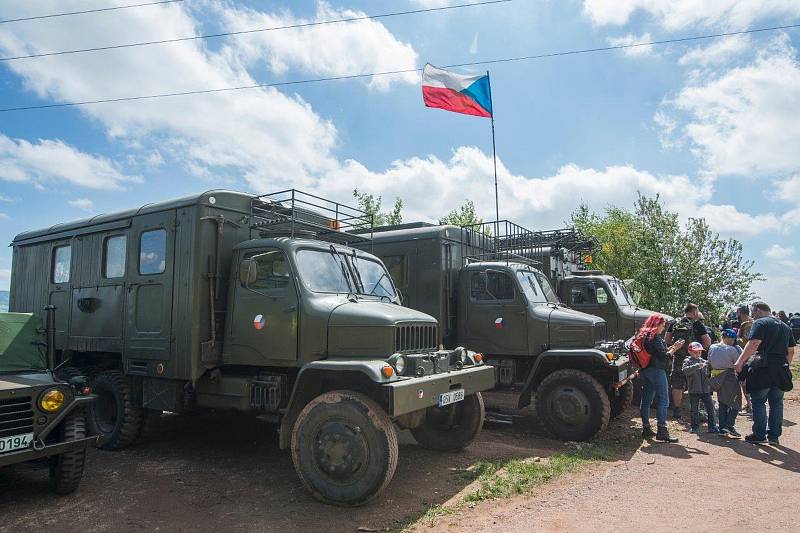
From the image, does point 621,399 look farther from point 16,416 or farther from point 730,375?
point 16,416

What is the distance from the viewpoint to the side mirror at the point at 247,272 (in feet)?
20.3

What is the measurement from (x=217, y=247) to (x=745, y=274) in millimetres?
17803

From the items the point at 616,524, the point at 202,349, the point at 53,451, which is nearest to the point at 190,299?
the point at 202,349

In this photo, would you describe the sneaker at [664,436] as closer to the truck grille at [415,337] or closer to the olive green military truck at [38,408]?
the truck grille at [415,337]

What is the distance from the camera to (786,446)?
7.39 metres

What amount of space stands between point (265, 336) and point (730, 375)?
6.55 m

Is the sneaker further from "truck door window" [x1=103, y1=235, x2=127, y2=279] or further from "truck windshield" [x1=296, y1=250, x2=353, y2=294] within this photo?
"truck door window" [x1=103, y1=235, x2=127, y2=279]

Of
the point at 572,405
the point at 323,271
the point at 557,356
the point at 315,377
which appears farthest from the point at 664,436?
the point at 323,271

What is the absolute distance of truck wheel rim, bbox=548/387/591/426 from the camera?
25.2 feet

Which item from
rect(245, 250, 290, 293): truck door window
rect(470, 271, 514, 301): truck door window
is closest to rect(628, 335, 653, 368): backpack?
rect(470, 271, 514, 301): truck door window

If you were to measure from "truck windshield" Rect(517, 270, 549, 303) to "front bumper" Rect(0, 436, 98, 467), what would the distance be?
6093 millimetres

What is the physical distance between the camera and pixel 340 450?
509 centimetres

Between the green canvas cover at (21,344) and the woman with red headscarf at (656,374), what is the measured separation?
7.47 meters

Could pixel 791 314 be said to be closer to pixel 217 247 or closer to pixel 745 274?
pixel 745 274
